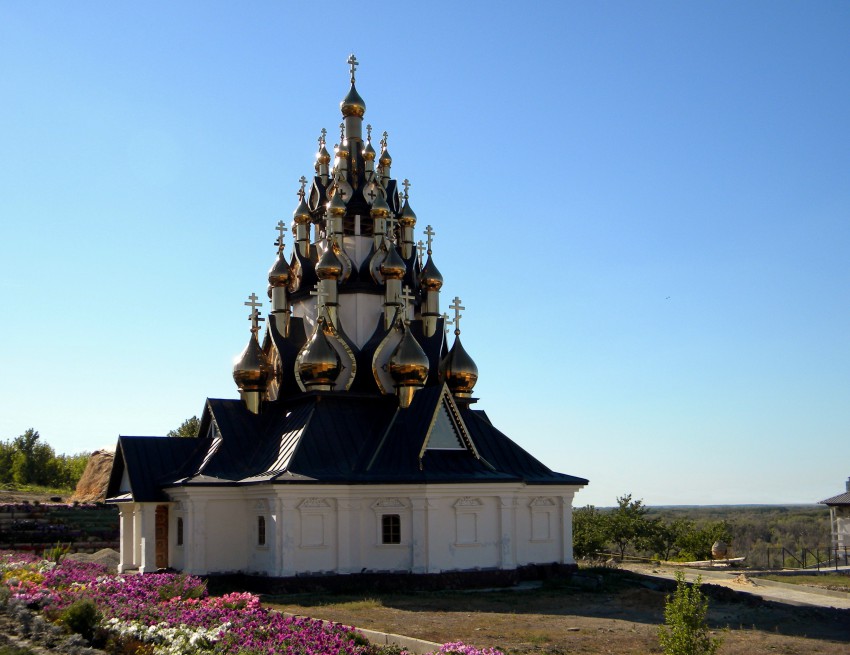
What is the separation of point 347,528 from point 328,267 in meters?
6.96

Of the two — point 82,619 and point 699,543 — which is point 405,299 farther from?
point 699,543

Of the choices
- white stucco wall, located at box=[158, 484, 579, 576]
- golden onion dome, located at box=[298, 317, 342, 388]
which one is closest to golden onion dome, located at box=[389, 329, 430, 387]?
golden onion dome, located at box=[298, 317, 342, 388]

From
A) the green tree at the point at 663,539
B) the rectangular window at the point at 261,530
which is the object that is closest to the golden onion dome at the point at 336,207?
the rectangular window at the point at 261,530

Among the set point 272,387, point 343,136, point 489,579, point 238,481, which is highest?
point 343,136

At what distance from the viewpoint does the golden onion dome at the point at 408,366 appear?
23984 mm

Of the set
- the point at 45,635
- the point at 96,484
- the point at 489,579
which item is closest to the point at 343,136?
the point at 489,579

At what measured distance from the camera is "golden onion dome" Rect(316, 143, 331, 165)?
29.0 metres

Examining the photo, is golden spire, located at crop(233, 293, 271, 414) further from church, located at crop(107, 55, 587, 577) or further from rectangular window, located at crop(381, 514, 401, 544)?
rectangular window, located at crop(381, 514, 401, 544)

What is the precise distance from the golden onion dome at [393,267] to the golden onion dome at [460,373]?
257cm

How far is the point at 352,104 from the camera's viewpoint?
2927 cm

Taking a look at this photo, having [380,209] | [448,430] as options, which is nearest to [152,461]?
[448,430]

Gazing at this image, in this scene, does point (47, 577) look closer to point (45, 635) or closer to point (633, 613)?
point (45, 635)

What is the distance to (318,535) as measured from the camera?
21.8 meters

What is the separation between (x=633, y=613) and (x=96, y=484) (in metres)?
34.4
